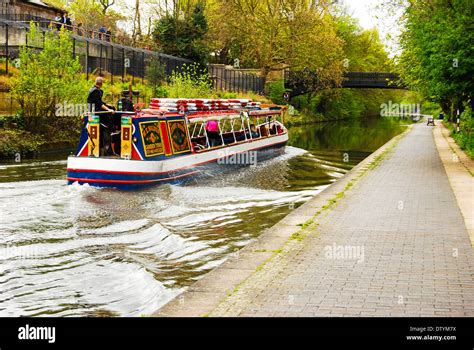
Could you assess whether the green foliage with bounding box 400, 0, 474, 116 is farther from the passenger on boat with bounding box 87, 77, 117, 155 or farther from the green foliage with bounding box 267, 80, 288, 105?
the green foliage with bounding box 267, 80, 288, 105

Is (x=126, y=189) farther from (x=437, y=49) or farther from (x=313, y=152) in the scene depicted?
(x=313, y=152)

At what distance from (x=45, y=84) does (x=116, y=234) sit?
18948 mm

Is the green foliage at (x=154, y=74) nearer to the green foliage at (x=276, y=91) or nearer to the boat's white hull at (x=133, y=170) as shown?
the boat's white hull at (x=133, y=170)

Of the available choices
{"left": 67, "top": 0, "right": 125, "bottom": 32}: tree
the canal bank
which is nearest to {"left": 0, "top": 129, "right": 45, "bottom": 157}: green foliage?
the canal bank

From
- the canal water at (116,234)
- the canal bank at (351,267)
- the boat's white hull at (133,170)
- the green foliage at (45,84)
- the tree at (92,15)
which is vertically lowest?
the canal water at (116,234)

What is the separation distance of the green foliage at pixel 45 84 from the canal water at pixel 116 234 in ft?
21.6

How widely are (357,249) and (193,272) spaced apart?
8.69 feet

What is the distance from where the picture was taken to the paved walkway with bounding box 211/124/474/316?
25.5 ft

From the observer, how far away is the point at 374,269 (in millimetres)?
9562

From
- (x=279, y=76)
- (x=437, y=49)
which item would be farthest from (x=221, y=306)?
(x=279, y=76)

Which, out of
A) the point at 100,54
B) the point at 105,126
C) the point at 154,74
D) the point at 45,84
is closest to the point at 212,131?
the point at 105,126

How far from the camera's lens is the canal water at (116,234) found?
31.7ft

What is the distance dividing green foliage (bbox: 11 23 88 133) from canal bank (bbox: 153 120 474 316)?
18.3m

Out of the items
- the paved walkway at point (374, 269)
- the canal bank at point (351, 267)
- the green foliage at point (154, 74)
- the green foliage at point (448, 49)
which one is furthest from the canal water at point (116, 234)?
the green foliage at point (154, 74)
